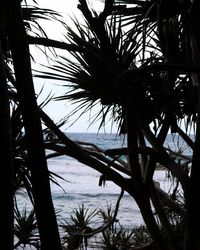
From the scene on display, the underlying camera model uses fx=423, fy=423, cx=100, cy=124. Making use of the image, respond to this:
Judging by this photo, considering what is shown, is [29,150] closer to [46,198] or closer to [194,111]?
[46,198]

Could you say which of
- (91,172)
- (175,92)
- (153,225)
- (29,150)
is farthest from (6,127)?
(91,172)

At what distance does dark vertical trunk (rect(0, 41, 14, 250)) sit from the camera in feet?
2.93

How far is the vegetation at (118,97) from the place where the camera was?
97cm

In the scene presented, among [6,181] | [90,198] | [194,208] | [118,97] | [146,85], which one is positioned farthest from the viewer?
[90,198]

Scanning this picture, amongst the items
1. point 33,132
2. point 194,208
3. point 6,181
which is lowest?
point 194,208

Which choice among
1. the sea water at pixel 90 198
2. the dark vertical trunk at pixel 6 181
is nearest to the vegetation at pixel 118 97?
the dark vertical trunk at pixel 6 181

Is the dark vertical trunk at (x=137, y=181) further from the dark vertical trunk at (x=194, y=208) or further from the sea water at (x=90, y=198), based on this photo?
the sea water at (x=90, y=198)

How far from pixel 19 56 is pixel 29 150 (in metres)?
0.22

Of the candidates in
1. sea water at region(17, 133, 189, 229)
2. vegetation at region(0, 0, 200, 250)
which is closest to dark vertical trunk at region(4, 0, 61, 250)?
vegetation at region(0, 0, 200, 250)

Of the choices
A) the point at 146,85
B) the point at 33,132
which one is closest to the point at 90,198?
the point at 146,85

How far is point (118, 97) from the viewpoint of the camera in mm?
1967

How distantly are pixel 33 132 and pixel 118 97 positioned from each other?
1.03 metres

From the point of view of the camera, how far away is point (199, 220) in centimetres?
166

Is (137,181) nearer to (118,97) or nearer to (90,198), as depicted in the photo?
(118,97)
